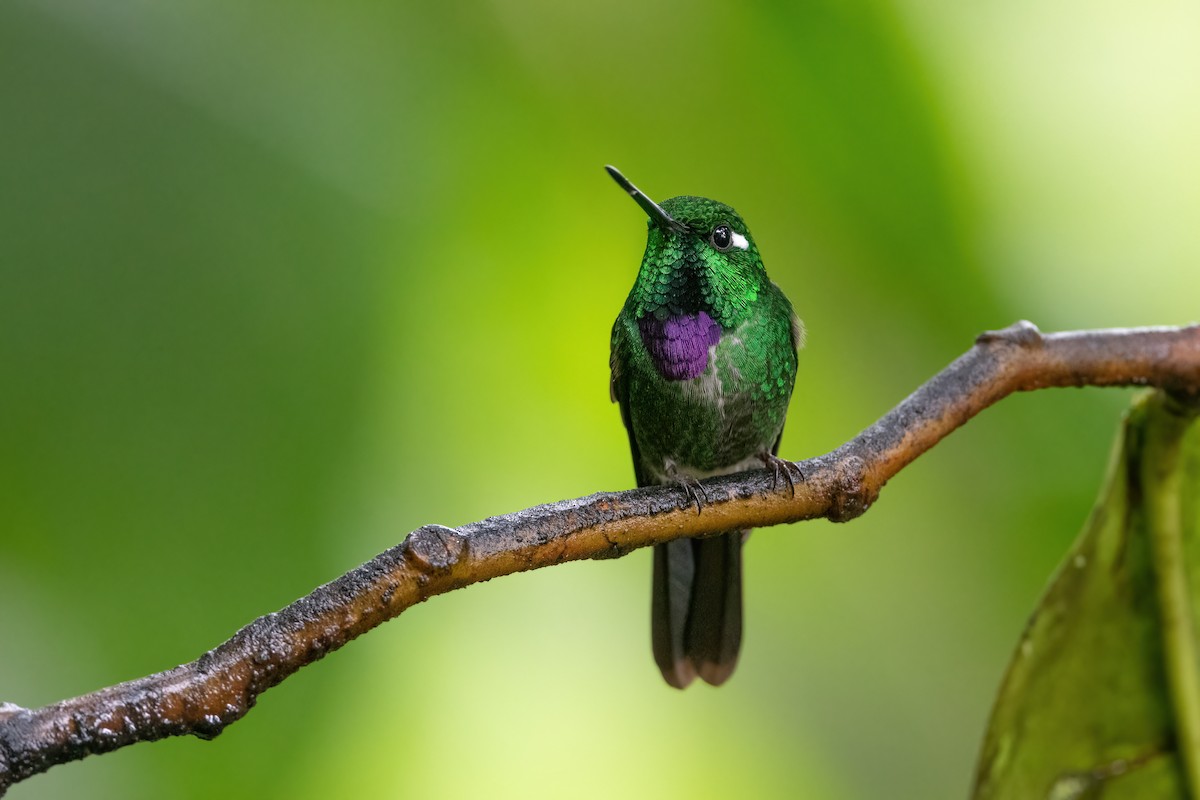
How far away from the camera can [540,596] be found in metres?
1.88

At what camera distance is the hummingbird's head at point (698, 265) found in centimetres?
147

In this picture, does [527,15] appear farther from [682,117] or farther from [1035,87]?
[1035,87]

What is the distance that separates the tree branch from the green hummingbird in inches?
3.0

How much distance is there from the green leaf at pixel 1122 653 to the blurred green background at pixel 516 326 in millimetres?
539

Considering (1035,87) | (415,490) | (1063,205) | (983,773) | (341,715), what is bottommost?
(983,773)

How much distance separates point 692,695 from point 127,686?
1.35 meters

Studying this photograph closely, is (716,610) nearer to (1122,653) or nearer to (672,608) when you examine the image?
(672,608)

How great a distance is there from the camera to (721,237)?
149 centimetres

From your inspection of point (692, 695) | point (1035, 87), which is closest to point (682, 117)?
point (1035, 87)

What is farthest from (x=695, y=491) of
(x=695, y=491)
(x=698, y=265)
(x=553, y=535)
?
(x=698, y=265)

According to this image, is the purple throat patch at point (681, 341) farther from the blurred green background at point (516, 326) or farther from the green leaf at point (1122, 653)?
the green leaf at point (1122, 653)

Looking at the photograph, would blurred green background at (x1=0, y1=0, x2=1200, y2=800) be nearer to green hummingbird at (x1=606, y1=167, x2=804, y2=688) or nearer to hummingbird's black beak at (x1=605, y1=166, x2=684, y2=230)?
green hummingbird at (x1=606, y1=167, x2=804, y2=688)

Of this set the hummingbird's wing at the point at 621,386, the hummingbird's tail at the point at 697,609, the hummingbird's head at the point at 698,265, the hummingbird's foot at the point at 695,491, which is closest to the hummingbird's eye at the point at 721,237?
the hummingbird's head at the point at 698,265

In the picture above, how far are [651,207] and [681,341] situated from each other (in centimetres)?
32
